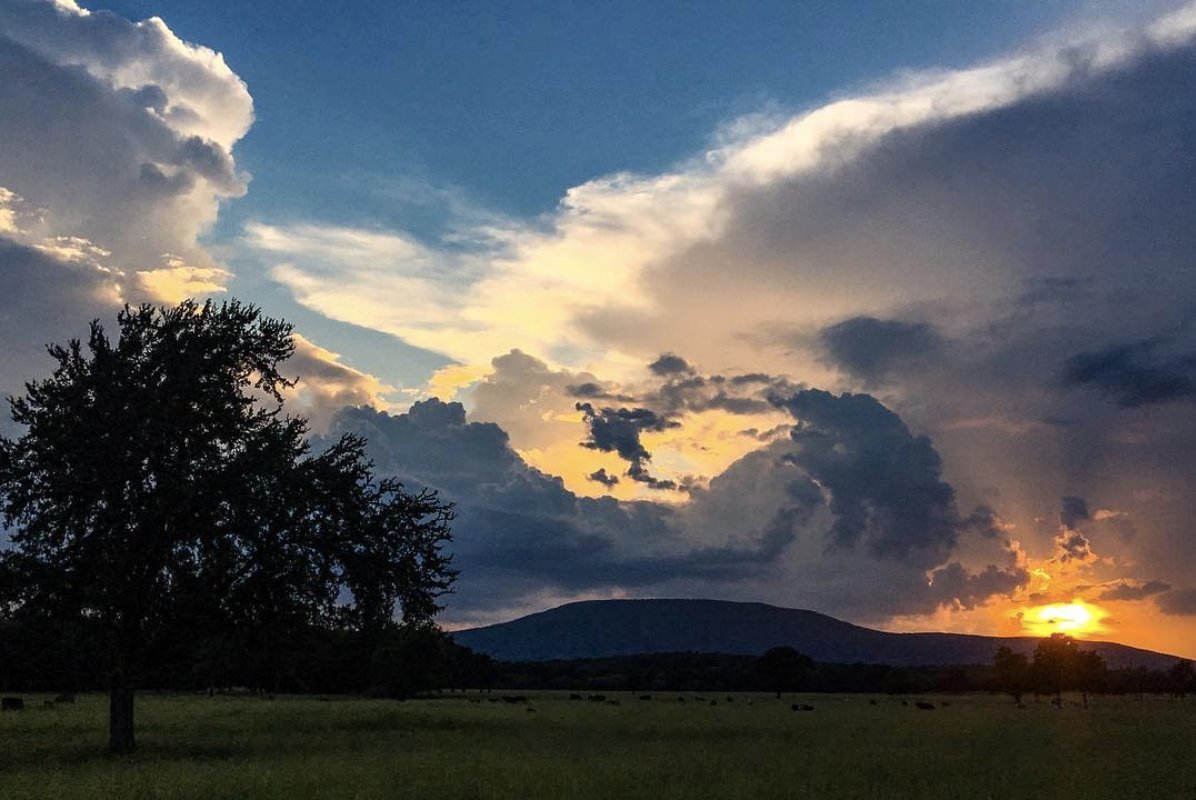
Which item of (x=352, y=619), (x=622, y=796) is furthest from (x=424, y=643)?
(x=622, y=796)

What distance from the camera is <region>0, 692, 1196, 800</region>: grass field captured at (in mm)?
25828

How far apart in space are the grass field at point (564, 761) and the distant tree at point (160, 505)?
5.00 m

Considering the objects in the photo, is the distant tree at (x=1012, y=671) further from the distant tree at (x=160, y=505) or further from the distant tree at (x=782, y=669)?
the distant tree at (x=160, y=505)

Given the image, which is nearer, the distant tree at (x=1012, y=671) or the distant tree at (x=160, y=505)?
the distant tree at (x=160, y=505)

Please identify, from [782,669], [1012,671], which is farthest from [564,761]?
[782,669]

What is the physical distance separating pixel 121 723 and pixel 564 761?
52.4 ft

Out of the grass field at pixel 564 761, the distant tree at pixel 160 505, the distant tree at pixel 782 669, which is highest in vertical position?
the distant tree at pixel 160 505

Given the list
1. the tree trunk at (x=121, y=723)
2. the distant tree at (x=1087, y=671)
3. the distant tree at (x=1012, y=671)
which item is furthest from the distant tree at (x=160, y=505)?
the distant tree at (x=1087, y=671)

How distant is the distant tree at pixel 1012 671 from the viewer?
143 meters

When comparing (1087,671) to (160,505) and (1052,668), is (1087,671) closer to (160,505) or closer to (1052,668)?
(1052,668)

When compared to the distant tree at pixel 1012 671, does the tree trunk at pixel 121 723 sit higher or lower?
higher

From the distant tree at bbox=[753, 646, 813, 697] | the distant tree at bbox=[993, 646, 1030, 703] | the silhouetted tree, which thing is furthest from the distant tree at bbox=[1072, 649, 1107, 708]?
the distant tree at bbox=[753, 646, 813, 697]

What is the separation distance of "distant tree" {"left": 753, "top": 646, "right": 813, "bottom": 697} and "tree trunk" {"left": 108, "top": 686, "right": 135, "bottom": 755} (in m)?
135

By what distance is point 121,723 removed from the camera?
36312mm
